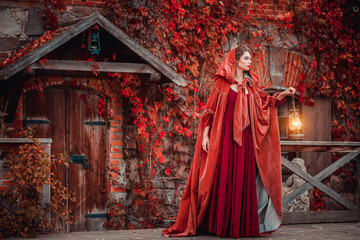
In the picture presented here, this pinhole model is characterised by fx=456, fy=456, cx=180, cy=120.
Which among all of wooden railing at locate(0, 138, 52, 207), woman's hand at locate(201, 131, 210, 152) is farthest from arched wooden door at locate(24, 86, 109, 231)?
woman's hand at locate(201, 131, 210, 152)

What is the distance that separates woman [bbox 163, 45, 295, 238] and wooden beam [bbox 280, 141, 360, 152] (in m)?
1.02

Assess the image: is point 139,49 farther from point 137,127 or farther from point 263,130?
point 263,130

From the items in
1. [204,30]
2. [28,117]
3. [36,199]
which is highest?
[204,30]

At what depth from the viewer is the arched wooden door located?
6.27m

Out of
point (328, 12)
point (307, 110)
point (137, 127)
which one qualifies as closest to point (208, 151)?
point (137, 127)

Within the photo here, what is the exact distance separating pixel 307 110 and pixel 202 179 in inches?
141

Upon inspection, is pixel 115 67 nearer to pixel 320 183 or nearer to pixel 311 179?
pixel 311 179

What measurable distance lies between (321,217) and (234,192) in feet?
6.15

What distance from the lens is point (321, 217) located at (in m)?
5.59

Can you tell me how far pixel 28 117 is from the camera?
6.21 meters

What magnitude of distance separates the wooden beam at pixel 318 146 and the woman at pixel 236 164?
1.02 m

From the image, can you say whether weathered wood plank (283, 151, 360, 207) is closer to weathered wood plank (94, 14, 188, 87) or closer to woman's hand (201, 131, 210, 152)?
woman's hand (201, 131, 210, 152)

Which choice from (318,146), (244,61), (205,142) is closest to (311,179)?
(318,146)

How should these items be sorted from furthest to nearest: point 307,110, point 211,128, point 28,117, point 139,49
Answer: point 307,110
point 28,117
point 139,49
point 211,128
